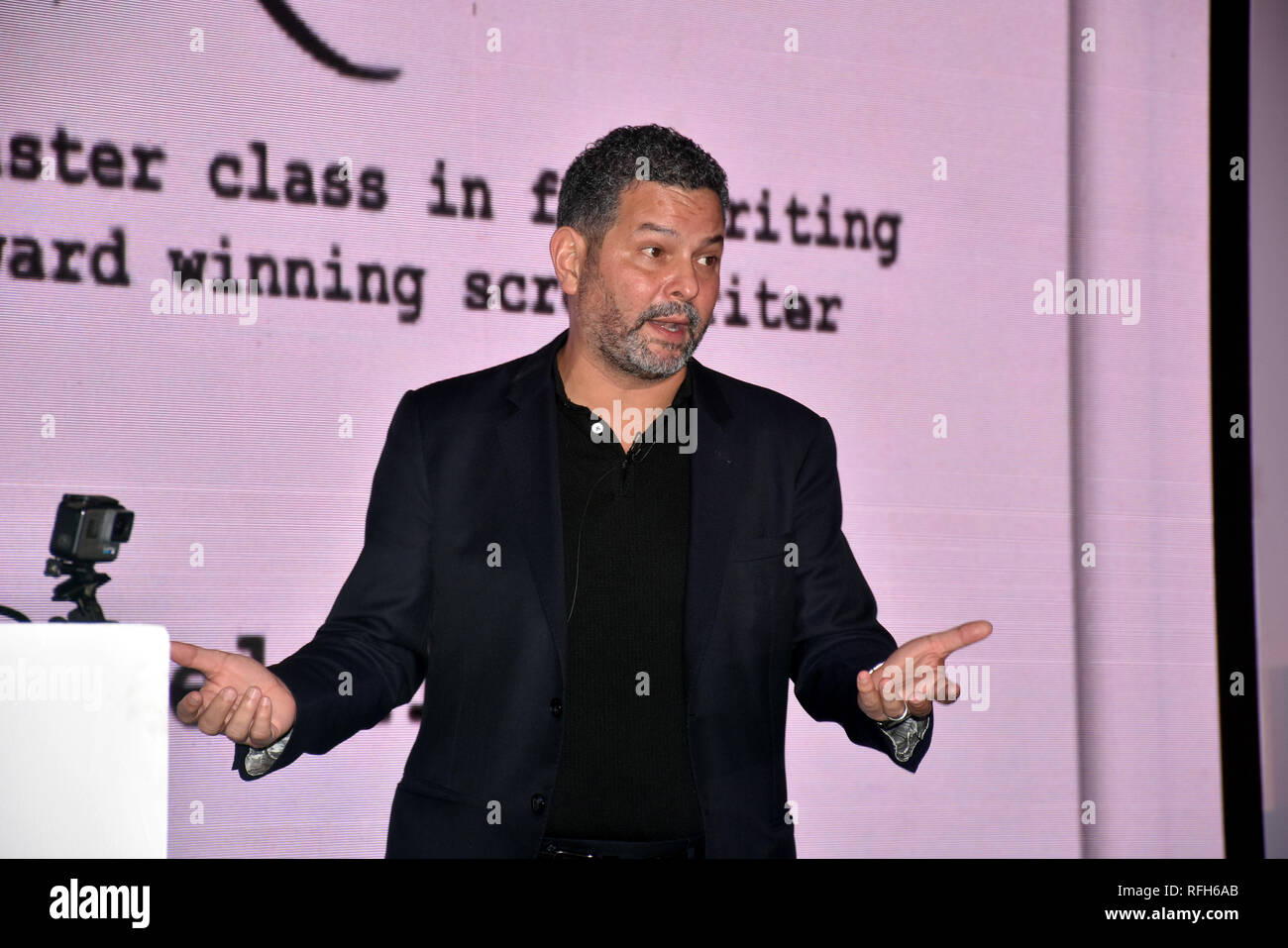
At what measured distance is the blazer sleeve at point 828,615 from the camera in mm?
2600

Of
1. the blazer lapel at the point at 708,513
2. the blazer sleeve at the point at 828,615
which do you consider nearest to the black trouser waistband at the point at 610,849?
the blazer lapel at the point at 708,513

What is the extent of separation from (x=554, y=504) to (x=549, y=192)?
121cm

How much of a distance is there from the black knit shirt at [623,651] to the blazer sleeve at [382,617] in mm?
355

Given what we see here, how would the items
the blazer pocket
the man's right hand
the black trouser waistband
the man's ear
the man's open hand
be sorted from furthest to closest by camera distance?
the man's ear → the blazer pocket → the black trouser waistband → the man's open hand → the man's right hand

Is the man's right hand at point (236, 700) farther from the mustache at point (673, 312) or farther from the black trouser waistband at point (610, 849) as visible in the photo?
the mustache at point (673, 312)

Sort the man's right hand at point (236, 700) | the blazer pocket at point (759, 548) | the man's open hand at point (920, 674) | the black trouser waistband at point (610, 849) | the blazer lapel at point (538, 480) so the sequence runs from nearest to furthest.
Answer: the man's right hand at point (236, 700)
the man's open hand at point (920, 674)
the black trouser waistband at point (610, 849)
the blazer lapel at point (538, 480)
the blazer pocket at point (759, 548)

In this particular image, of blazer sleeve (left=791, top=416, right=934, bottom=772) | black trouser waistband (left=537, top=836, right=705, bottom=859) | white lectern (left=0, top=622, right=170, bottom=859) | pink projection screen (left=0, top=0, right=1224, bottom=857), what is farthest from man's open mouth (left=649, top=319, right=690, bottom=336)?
white lectern (left=0, top=622, right=170, bottom=859)

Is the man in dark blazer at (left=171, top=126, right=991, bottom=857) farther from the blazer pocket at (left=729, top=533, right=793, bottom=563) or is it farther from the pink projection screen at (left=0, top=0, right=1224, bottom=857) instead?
the pink projection screen at (left=0, top=0, right=1224, bottom=857)

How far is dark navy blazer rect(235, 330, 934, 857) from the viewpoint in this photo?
8.28ft

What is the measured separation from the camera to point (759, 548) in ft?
8.91

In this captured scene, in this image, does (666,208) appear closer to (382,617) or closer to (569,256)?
(569,256)

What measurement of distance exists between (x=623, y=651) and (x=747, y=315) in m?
1.38

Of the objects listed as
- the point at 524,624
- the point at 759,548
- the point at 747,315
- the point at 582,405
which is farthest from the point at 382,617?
the point at 747,315
